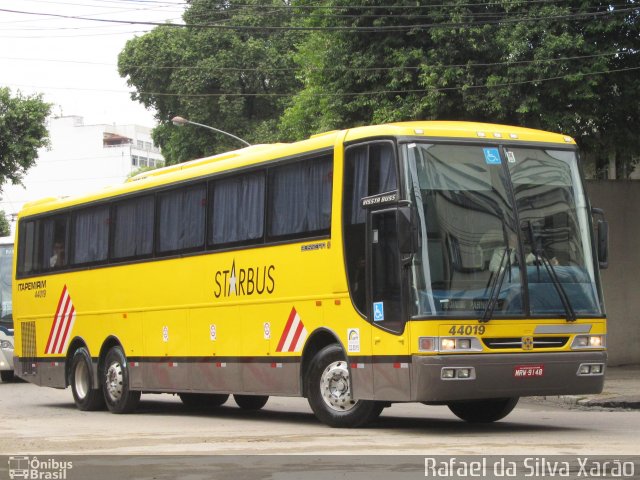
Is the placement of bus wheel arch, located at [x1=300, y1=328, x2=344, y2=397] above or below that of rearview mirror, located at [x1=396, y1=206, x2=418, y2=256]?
below

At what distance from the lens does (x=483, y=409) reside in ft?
49.0

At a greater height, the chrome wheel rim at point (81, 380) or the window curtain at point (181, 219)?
the window curtain at point (181, 219)

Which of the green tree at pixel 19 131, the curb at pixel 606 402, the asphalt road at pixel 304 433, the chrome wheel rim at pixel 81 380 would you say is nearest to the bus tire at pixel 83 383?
the chrome wheel rim at pixel 81 380

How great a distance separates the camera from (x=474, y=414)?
15.0 m

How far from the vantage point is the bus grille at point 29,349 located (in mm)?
21500

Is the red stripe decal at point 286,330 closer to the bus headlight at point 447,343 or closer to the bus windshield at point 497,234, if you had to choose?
the bus windshield at point 497,234

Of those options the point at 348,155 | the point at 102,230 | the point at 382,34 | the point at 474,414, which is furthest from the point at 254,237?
the point at 382,34

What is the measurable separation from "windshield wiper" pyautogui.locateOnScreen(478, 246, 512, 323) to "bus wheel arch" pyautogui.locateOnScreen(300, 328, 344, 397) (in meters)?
2.17

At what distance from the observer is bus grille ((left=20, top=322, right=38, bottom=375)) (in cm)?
2150

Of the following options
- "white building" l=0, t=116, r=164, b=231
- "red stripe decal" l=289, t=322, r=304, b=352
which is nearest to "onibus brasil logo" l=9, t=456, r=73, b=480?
"red stripe decal" l=289, t=322, r=304, b=352

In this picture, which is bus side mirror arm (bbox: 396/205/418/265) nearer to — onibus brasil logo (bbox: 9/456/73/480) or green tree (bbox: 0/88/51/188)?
onibus brasil logo (bbox: 9/456/73/480)

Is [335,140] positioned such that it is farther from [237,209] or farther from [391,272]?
[237,209]

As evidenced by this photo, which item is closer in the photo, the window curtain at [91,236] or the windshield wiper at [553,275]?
the windshield wiper at [553,275]

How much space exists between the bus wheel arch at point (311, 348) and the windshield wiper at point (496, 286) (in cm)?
217
